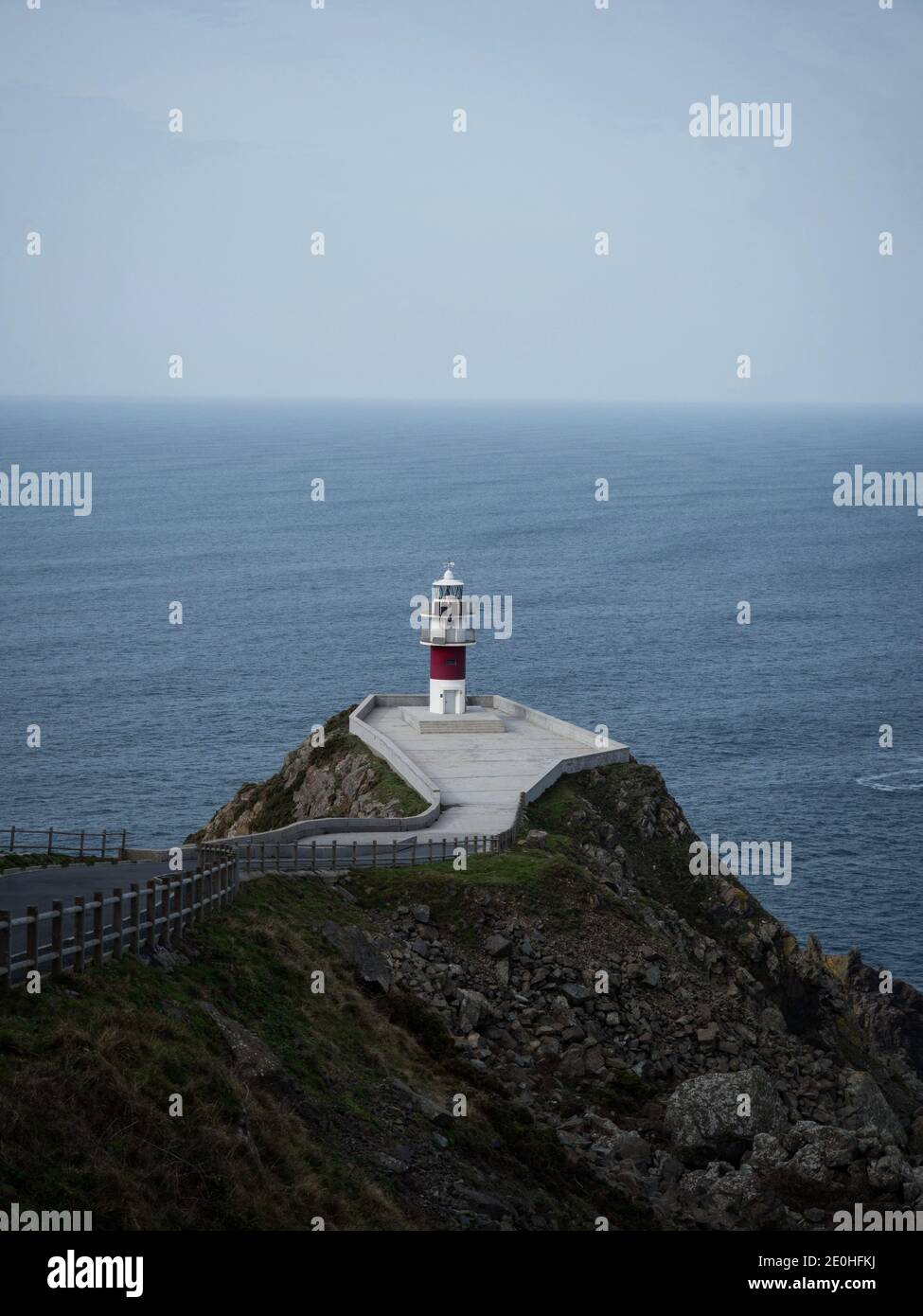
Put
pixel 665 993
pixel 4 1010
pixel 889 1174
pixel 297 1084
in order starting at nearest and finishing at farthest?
pixel 4 1010
pixel 297 1084
pixel 889 1174
pixel 665 993

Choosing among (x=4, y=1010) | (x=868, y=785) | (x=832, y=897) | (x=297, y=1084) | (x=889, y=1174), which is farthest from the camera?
(x=868, y=785)

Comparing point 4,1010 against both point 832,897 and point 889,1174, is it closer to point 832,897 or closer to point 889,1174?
point 889,1174

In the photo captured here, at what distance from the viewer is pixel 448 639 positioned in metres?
62.0

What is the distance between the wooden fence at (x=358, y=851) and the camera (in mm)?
39000

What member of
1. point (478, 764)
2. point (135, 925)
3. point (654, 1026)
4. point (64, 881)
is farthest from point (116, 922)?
point (478, 764)

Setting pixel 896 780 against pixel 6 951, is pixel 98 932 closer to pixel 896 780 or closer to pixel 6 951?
pixel 6 951

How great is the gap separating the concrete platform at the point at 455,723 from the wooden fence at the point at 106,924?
28.3 meters

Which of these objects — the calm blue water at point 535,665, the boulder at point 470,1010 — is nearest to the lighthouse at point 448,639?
the calm blue water at point 535,665

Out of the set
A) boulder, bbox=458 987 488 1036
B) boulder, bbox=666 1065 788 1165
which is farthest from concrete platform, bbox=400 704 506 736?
boulder, bbox=666 1065 788 1165

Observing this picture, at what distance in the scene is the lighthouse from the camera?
62188 millimetres

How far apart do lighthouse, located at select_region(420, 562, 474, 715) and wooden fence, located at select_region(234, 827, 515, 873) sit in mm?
17608
